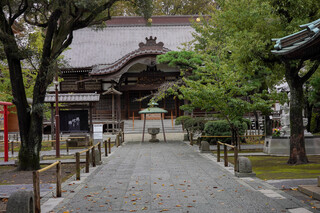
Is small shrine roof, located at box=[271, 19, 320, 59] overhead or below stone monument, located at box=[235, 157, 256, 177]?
overhead

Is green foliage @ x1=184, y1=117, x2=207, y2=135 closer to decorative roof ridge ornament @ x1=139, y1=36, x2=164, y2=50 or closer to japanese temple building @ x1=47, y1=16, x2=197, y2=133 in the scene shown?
japanese temple building @ x1=47, y1=16, x2=197, y2=133

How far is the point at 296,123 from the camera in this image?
1111cm

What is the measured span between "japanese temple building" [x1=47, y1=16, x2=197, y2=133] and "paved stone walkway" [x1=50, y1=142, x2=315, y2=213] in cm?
1567

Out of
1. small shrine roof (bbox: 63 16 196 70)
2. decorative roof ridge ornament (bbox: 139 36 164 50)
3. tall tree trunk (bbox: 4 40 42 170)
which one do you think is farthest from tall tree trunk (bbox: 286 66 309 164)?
small shrine roof (bbox: 63 16 196 70)

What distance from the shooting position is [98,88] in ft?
102

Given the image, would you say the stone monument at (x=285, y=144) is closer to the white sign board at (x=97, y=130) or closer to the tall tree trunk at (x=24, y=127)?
the white sign board at (x=97, y=130)

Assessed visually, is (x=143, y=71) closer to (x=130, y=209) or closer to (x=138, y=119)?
(x=138, y=119)

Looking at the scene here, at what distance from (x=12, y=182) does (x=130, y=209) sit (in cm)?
467

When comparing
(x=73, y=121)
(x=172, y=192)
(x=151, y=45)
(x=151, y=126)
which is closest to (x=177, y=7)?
(x=151, y=45)

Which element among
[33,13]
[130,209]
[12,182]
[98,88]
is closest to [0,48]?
[33,13]

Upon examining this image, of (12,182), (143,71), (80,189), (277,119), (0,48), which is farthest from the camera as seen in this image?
(143,71)

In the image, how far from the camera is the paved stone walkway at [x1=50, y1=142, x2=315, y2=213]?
5.83m

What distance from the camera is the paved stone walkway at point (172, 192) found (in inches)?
229

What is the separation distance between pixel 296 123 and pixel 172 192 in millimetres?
5966
